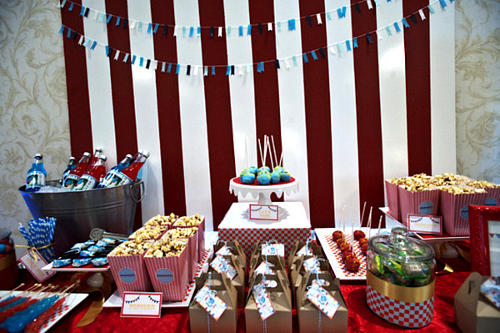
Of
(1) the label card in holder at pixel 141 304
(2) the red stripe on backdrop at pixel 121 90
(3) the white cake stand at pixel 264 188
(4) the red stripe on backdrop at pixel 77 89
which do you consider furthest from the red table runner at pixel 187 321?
(4) the red stripe on backdrop at pixel 77 89

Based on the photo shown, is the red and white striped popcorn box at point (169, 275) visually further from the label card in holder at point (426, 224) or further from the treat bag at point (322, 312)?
the label card in holder at point (426, 224)

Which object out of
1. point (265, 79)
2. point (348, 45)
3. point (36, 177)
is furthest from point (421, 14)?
point (36, 177)

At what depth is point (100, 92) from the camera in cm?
204

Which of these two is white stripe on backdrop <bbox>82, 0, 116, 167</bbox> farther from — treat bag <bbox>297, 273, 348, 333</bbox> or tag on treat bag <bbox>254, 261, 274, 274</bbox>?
treat bag <bbox>297, 273, 348, 333</bbox>

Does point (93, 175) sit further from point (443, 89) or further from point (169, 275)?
point (443, 89)

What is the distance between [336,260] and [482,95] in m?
1.52

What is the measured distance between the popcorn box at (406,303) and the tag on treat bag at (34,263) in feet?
5.15

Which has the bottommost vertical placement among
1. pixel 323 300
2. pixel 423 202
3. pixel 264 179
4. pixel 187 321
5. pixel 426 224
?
pixel 187 321

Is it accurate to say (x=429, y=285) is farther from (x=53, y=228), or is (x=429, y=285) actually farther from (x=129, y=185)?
(x=53, y=228)

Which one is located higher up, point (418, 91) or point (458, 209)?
point (418, 91)

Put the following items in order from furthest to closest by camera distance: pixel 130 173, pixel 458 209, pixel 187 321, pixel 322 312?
pixel 130 173
pixel 458 209
pixel 187 321
pixel 322 312

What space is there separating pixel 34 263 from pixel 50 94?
128 cm

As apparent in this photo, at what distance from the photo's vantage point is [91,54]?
2021mm

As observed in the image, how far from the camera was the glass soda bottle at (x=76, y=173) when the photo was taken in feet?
5.73
